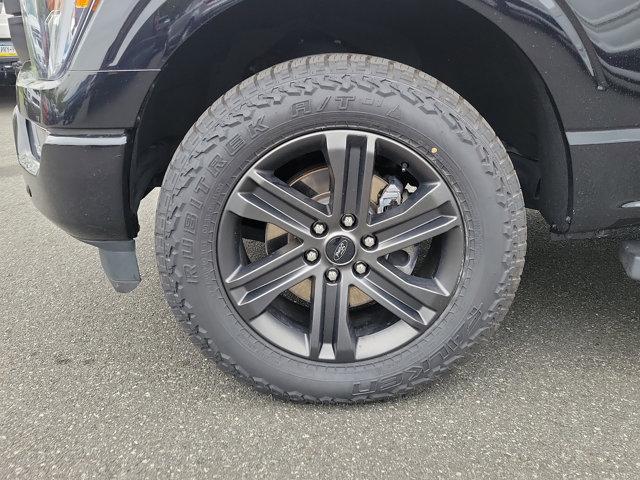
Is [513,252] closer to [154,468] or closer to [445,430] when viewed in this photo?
[445,430]

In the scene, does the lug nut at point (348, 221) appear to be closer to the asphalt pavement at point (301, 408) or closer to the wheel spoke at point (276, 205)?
the wheel spoke at point (276, 205)

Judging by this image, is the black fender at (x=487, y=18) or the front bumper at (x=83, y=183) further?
the front bumper at (x=83, y=183)

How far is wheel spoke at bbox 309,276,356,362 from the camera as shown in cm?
167

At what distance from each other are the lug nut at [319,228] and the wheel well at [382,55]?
61 cm

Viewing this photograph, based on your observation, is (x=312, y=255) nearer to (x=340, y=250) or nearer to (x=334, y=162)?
(x=340, y=250)

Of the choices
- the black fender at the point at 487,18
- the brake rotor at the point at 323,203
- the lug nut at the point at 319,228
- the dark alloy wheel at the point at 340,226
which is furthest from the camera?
the brake rotor at the point at 323,203

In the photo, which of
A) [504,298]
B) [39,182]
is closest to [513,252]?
[504,298]

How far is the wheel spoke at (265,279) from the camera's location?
1.66 meters

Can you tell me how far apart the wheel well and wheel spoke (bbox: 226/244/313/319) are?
1.48 feet

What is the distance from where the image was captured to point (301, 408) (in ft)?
5.78

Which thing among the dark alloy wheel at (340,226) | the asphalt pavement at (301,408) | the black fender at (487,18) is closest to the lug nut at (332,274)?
the dark alloy wheel at (340,226)

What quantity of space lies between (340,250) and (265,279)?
0.87 ft

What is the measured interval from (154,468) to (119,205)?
2.61ft

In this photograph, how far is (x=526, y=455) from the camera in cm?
155
